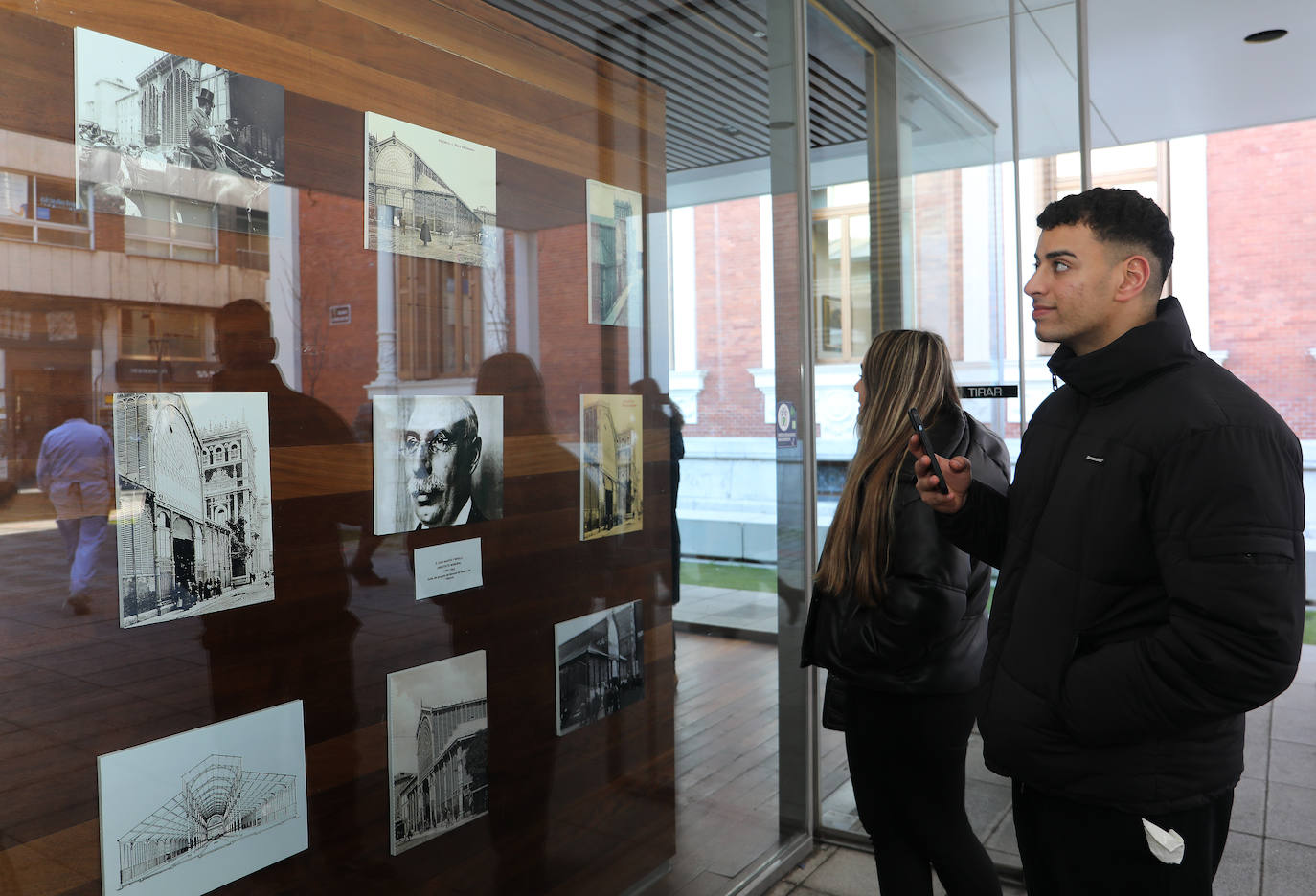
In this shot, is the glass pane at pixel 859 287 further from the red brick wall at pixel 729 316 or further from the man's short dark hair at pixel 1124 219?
the man's short dark hair at pixel 1124 219

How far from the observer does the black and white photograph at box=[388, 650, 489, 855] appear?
1.95 metres

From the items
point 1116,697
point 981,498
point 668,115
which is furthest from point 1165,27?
point 1116,697

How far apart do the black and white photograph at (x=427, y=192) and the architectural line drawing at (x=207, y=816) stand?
103 cm

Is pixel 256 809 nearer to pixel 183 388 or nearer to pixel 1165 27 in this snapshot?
pixel 183 388

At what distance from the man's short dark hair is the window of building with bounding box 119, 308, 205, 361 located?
1527mm

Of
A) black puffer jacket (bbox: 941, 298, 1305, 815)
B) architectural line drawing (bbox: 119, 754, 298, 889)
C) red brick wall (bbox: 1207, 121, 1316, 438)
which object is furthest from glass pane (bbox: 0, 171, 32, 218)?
red brick wall (bbox: 1207, 121, 1316, 438)

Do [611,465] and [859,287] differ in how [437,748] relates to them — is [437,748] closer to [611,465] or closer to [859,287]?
[611,465]

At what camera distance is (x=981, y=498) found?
1936 millimetres

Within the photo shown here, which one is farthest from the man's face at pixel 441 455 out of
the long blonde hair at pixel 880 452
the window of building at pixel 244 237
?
the long blonde hair at pixel 880 452

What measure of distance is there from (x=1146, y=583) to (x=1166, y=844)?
42 cm

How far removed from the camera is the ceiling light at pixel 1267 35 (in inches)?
184

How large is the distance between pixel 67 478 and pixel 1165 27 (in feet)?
16.4

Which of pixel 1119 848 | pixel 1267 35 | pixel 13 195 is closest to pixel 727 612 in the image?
pixel 1119 848

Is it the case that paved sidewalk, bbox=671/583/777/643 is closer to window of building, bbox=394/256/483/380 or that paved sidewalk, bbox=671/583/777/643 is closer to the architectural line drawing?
window of building, bbox=394/256/483/380
